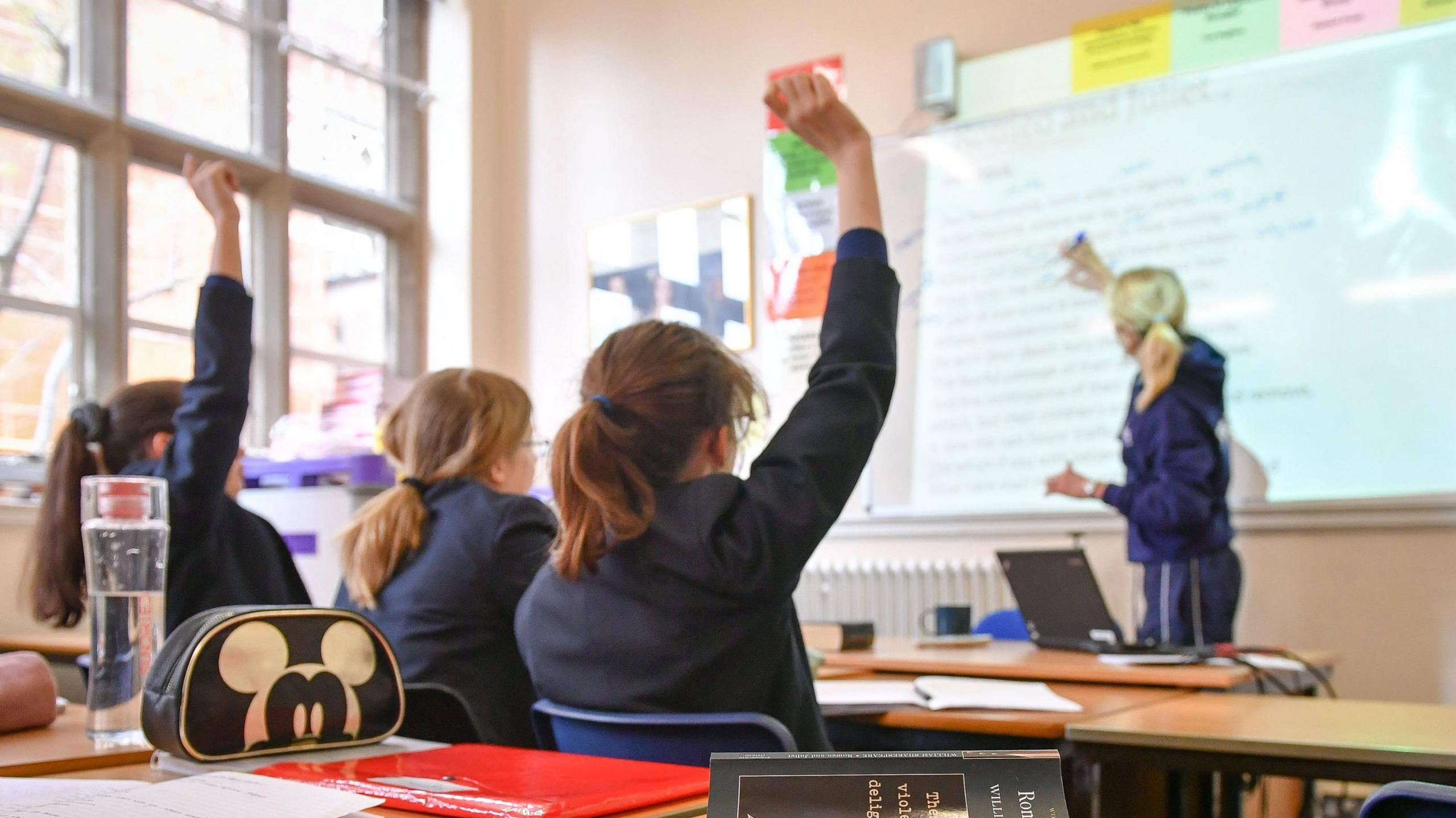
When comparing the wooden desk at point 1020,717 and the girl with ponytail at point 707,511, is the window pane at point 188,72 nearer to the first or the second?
the girl with ponytail at point 707,511

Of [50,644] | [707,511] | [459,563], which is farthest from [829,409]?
[50,644]

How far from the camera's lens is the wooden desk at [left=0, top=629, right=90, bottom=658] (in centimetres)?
292

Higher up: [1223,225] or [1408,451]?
[1223,225]

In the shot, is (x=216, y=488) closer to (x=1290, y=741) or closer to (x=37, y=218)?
(x=1290, y=741)

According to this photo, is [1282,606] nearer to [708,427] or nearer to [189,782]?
[708,427]

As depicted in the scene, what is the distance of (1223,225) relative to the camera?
3.65 meters

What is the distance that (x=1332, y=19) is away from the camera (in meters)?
3.51

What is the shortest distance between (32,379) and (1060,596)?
10.9ft

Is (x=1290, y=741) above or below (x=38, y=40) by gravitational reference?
below

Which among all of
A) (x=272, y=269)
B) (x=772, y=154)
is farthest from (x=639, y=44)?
(x=272, y=269)

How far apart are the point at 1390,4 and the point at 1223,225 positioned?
755 mm

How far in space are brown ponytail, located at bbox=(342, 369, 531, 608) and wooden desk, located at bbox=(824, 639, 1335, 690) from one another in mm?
794

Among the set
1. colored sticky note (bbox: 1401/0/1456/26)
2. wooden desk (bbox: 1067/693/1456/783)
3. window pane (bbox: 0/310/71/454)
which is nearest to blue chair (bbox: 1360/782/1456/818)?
wooden desk (bbox: 1067/693/1456/783)

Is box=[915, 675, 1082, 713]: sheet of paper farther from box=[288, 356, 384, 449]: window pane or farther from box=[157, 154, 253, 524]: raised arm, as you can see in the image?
box=[288, 356, 384, 449]: window pane
